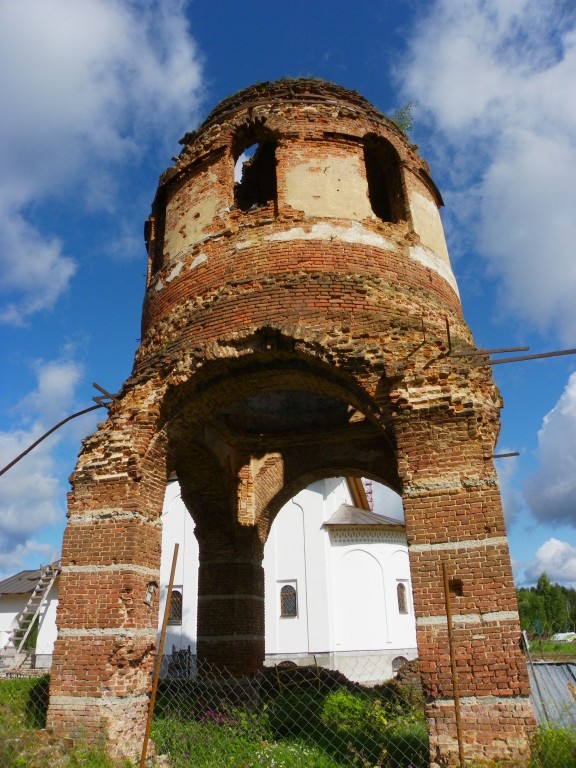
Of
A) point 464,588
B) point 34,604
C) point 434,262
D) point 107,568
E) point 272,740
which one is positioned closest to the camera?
point 464,588

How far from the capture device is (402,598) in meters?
21.8

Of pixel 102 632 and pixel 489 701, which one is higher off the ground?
pixel 102 632

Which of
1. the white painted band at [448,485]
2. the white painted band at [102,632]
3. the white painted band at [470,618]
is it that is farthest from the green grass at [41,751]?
the white painted band at [448,485]

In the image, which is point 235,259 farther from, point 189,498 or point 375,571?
point 375,571

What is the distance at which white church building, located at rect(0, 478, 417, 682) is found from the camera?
1989cm

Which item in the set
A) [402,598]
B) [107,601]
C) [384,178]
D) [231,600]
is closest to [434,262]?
[384,178]

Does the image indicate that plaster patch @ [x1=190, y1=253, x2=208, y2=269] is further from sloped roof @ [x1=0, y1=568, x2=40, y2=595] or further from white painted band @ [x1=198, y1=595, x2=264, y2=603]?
sloped roof @ [x1=0, y1=568, x2=40, y2=595]

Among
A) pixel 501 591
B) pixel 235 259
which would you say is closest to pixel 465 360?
pixel 501 591

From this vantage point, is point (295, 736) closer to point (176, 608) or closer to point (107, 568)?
point (107, 568)

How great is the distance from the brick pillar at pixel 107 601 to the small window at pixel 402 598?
16160 mm

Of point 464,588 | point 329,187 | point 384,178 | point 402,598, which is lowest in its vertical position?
point 464,588

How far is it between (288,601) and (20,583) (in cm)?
1480

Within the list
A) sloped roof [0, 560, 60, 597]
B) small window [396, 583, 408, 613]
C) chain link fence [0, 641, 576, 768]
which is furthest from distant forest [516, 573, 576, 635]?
chain link fence [0, 641, 576, 768]

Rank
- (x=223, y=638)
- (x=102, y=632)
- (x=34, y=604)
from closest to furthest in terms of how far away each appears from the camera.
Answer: (x=102, y=632), (x=223, y=638), (x=34, y=604)
